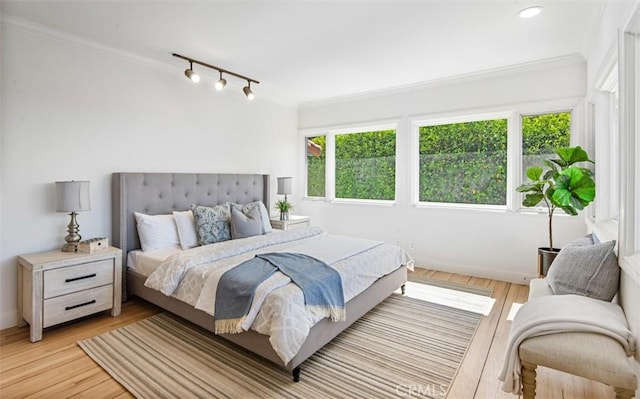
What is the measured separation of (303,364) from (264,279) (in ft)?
2.18

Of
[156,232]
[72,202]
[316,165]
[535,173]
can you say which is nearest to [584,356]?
[535,173]

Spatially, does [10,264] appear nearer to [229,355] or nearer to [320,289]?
[229,355]

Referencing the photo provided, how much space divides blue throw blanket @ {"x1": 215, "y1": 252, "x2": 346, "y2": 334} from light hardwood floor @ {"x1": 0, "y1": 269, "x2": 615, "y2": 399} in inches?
28.6

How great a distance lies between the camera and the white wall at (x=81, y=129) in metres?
2.74

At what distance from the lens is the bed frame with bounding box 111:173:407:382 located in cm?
220

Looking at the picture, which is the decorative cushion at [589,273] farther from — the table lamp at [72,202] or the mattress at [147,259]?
the table lamp at [72,202]

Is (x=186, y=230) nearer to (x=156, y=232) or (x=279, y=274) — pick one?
(x=156, y=232)

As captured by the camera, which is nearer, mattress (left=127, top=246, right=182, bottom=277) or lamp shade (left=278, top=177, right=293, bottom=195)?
mattress (left=127, top=246, right=182, bottom=277)

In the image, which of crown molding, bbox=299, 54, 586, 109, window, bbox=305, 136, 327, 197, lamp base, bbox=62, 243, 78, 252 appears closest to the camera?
lamp base, bbox=62, 243, 78, 252

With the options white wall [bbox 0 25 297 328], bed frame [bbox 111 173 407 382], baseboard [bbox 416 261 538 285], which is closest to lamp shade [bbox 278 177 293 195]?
bed frame [bbox 111 173 407 382]

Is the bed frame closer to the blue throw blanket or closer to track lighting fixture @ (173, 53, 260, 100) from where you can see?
the blue throw blanket

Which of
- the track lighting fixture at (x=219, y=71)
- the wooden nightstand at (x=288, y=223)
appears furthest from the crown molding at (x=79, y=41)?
the wooden nightstand at (x=288, y=223)

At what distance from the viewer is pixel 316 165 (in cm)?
580

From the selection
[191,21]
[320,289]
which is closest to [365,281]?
[320,289]
